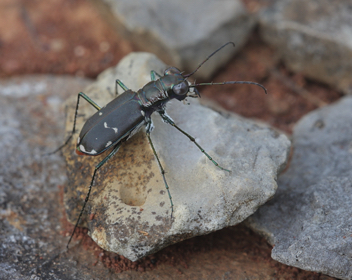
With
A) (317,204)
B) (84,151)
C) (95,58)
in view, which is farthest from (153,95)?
(95,58)

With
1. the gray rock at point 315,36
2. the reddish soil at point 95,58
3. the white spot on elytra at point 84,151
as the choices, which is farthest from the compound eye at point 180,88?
the gray rock at point 315,36

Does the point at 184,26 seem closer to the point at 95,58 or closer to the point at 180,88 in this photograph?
the point at 95,58

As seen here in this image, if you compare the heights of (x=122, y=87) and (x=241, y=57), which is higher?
(x=241, y=57)

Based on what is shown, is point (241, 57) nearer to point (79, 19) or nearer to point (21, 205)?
point (79, 19)

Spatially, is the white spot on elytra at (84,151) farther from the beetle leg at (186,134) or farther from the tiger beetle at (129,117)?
the beetle leg at (186,134)

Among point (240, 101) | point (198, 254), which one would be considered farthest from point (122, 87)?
point (240, 101)

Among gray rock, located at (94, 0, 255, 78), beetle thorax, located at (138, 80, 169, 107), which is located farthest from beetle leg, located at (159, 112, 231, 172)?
gray rock, located at (94, 0, 255, 78)
